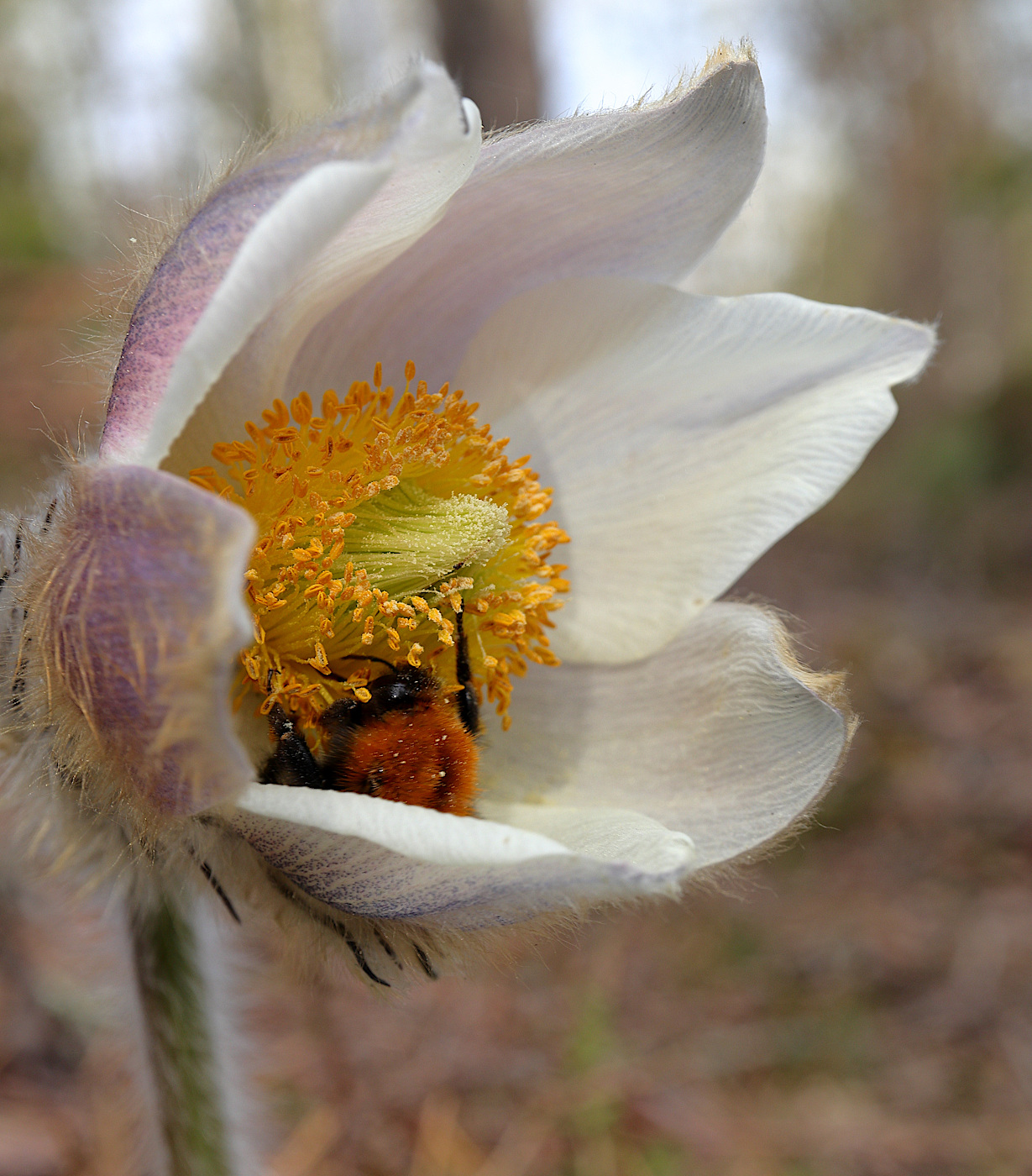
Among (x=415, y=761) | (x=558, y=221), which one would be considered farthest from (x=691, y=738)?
(x=558, y=221)

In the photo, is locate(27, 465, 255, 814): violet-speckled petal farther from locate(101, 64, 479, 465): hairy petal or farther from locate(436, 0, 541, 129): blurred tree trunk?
locate(436, 0, 541, 129): blurred tree trunk

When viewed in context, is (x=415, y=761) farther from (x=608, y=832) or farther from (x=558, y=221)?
(x=558, y=221)

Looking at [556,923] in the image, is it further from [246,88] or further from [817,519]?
[246,88]

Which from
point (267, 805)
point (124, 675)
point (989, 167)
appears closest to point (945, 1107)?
point (267, 805)

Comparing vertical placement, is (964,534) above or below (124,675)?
below

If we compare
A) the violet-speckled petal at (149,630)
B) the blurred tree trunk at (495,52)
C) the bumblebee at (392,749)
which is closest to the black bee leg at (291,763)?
the bumblebee at (392,749)

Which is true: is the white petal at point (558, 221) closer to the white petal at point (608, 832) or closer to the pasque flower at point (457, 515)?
the pasque flower at point (457, 515)
